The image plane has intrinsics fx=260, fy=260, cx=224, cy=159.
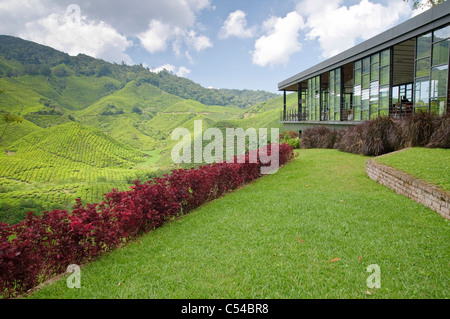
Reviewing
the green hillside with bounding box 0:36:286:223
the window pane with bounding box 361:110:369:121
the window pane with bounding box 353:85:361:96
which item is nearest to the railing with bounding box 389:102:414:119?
the window pane with bounding box 361:110:369:121

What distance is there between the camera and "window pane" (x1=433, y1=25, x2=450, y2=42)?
26.2 ft

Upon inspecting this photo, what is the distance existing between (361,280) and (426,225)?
188cm

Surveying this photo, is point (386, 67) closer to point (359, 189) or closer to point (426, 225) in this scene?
point (359, 189)

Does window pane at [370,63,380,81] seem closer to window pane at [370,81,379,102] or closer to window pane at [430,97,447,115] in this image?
window pane at [370,81,379,102]

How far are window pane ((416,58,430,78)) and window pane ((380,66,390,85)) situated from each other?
1517 millimetres

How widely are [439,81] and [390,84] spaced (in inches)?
89.9

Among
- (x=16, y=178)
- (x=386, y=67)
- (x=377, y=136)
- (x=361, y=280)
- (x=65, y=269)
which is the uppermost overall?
(x=386, y=67)

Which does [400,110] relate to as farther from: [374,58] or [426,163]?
[426,163]

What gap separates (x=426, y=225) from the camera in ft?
11.8

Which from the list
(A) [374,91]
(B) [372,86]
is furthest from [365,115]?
(B) [372,86]

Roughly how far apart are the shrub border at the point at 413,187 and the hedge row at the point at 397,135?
206 cm

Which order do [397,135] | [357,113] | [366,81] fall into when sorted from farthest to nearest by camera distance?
[357,113] → [366,81] → [397,135]

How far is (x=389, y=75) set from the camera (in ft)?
35.0
